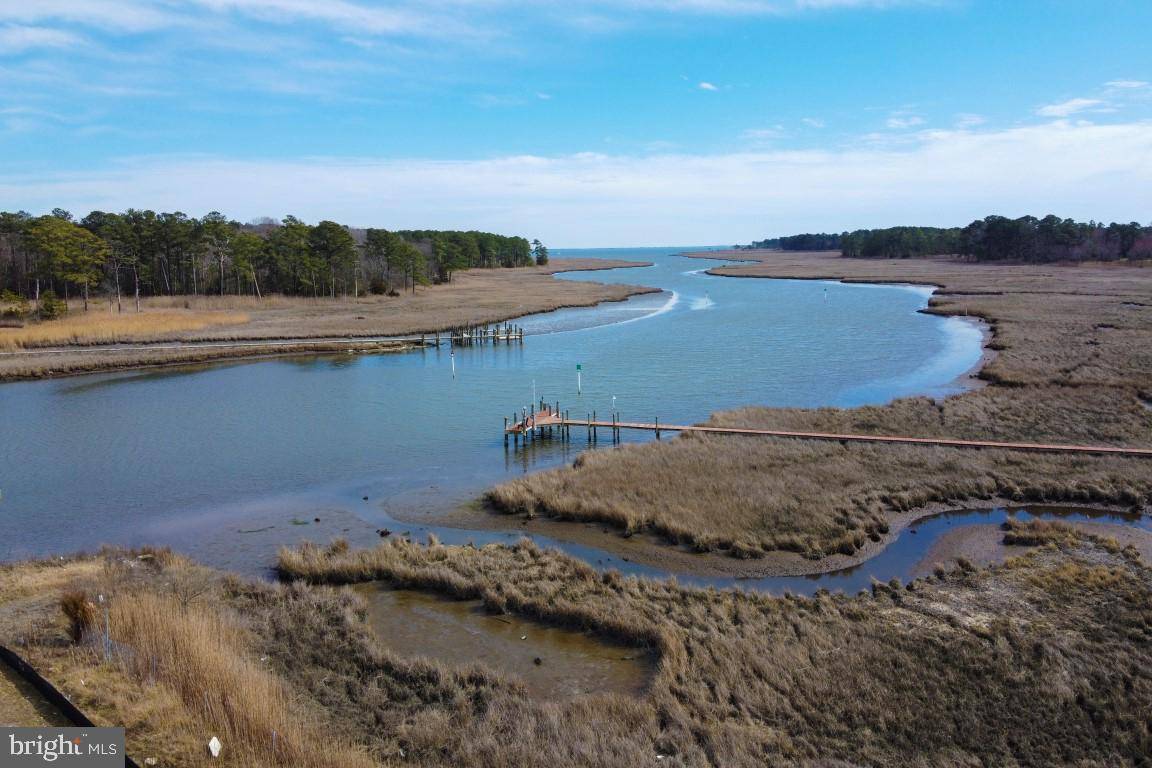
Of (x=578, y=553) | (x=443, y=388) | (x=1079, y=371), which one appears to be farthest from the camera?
(x=443, y=388)

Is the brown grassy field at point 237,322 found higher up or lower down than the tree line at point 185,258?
lower down

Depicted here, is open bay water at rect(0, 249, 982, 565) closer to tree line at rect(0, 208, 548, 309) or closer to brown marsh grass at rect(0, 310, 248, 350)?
brown marsh grass at rect(0, 310, 248, 350)

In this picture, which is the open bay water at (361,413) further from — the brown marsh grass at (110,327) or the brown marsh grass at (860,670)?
the brown marsh grass at (110,327)

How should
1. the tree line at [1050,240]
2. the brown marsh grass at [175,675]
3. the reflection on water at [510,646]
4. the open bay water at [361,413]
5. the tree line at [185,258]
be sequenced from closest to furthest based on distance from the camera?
the brown marsh grass at [175,675] → the reflection on water at [510,646] → the open bay water at [361,413] → the tree line at [185,258] → the tree line at [1050,240]

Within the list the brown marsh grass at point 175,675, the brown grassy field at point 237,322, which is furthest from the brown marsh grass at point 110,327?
the brown marsh grass at point 175,675

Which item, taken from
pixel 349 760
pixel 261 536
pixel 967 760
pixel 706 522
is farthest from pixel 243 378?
pixel 967 760

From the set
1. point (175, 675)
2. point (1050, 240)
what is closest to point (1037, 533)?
point (175, 675)

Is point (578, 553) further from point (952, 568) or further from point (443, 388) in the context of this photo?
point (443, 388)
